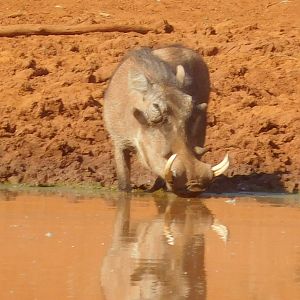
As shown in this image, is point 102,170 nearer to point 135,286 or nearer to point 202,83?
point 202,83

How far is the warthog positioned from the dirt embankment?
479 mm

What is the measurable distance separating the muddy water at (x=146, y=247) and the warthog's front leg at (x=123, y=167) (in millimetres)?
415

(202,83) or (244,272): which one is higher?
(202,83)

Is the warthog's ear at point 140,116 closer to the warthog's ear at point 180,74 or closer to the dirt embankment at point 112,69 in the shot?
the warthog's ear at point 180,74

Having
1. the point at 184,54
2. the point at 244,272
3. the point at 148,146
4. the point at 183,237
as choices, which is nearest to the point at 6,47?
the point at 184,54

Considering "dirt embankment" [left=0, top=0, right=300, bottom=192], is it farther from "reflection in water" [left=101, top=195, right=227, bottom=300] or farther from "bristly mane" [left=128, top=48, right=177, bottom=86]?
"reflection in water" [left=101, top=195, right=227, bottom=300]

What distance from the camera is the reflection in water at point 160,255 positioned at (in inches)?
217

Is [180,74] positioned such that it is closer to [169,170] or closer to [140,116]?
[140,116]

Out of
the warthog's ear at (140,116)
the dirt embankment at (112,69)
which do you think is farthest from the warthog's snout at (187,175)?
the dirt embankment at (112,69)

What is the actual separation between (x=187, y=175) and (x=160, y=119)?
0.61 m

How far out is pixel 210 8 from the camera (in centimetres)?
1494

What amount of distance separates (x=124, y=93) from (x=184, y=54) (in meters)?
0.88

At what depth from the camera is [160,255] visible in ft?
21.1

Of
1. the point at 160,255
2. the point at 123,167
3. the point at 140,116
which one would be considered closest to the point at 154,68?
the point at 140,116
